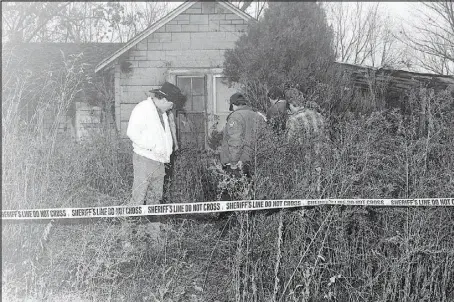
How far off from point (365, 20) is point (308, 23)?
20.9m

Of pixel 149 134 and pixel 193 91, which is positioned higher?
pixel 193 91

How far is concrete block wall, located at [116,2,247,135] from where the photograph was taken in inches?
472

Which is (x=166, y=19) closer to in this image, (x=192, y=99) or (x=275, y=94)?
(x=192, y=99)

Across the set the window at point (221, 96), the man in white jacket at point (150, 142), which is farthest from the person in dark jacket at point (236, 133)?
the window at point (221, 96)

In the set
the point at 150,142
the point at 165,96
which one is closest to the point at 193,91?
the point at 165,96

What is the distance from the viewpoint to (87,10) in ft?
69.8

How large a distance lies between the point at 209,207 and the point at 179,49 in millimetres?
7782

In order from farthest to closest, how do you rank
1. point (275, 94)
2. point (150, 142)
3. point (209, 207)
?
1. point (275, 94)
2. point (150, 142)
3. point (209, 207)

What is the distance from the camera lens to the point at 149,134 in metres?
5.89

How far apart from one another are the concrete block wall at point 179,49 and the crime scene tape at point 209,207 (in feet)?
23.8

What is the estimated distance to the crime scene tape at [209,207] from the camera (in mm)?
4613

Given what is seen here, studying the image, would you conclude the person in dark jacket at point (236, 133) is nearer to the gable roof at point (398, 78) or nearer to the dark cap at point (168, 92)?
the dark cap at point (168, 92)

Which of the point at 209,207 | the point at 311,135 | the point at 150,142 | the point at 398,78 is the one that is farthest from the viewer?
the point at 398,78

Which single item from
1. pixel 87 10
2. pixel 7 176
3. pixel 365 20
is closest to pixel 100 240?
pixel 7 176
